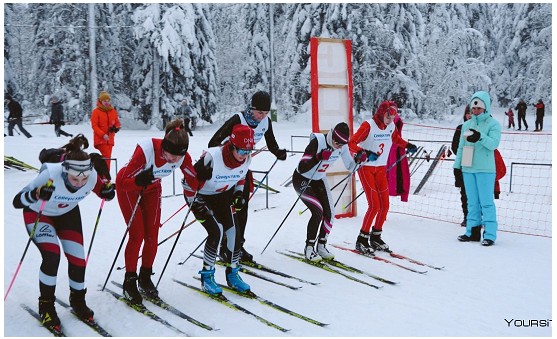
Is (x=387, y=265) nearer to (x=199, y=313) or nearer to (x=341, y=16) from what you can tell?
(x=199, y=313)

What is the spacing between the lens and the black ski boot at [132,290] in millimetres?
4383

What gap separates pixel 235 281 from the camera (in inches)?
187

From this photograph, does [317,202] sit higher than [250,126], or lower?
lower

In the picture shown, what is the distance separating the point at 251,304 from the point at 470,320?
5.80 feet

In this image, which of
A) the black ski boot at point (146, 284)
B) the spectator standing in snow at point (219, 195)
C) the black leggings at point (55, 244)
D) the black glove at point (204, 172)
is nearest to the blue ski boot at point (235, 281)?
the spectator standing in snow at point (219, 195)

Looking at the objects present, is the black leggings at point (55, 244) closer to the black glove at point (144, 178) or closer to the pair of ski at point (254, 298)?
the black glove at point (144, 178)

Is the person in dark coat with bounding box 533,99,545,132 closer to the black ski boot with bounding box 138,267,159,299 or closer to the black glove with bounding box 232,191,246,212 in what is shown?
the black glove with bounding box 232,191,246,212

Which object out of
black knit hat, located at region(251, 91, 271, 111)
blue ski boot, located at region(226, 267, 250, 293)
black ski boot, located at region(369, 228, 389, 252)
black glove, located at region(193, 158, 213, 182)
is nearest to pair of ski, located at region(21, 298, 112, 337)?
blue ski boot, located at region(226, 267, 250, 293)

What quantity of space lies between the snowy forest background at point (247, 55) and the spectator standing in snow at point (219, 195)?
19.2 m

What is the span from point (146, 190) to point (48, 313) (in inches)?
46.4

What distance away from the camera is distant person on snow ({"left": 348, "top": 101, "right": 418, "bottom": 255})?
6.10 meters

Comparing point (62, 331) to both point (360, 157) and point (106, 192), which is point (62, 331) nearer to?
point (106, 192)

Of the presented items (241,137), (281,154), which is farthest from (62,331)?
(281,154)

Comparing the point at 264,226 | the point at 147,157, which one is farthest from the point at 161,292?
the point at 264,226
